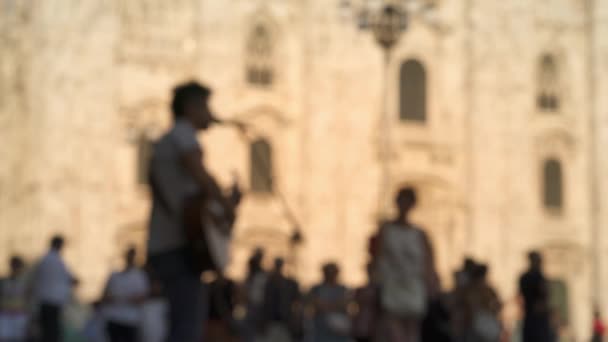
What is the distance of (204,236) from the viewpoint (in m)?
5.21

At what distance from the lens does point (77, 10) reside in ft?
90.7

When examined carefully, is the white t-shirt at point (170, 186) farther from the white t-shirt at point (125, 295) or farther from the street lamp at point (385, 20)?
the street lamp at point (385, 20)

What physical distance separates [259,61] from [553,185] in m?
8.35

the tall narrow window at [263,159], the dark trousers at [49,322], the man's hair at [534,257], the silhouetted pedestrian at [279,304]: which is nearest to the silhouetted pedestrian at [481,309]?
the man's hair at [534,257]

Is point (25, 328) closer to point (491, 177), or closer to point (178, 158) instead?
point (178, 158)

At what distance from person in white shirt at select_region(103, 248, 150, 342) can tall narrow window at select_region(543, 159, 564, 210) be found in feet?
69.9

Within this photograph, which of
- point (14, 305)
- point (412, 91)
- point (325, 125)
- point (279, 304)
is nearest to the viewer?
point (14, 305)

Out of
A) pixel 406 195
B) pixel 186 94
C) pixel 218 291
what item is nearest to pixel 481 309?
pixel 406 195

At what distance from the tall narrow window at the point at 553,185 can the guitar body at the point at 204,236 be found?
26.5 metres

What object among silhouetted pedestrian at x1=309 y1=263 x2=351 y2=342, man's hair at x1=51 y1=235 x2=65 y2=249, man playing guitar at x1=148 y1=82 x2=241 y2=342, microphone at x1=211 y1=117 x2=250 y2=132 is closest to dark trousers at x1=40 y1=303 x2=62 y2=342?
man's hair at x1=51 y1=235 x2=65 y2=249

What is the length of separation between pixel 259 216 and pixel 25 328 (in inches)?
655

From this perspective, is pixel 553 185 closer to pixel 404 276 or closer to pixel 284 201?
pixel 404 276

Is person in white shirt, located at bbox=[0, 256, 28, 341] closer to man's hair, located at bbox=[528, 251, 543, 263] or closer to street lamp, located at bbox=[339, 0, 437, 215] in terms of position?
man's hair, located at bbox=[528, 251, 543, 263]

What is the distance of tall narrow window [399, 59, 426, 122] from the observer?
98.5 ft
